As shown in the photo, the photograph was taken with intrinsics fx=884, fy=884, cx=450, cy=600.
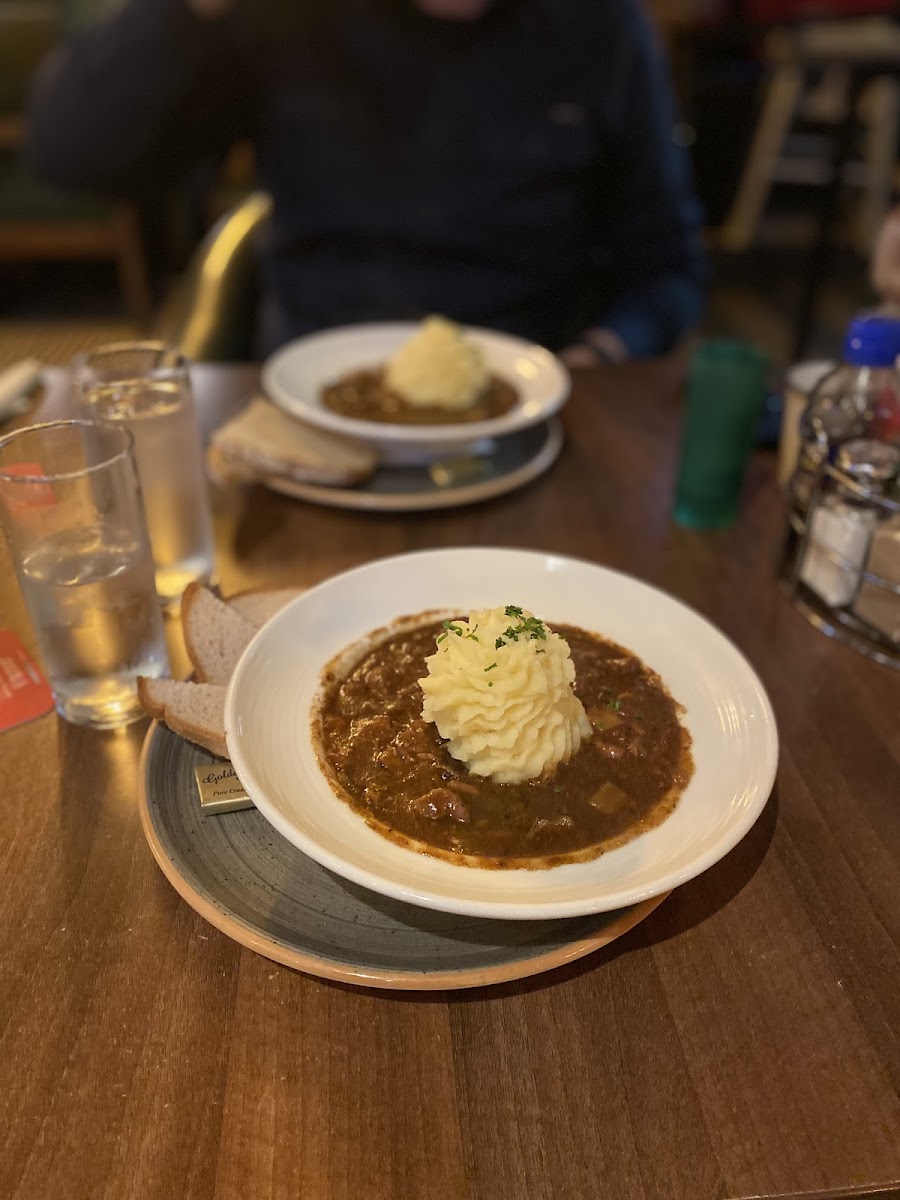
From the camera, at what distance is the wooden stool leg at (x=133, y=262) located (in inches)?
199

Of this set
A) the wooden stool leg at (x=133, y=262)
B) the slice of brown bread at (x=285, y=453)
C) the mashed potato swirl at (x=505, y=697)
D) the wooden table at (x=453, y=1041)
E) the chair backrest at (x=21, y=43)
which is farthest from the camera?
the chair backrest at (x=21, y=43)

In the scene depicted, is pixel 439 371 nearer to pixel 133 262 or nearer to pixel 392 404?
pixel 392 404

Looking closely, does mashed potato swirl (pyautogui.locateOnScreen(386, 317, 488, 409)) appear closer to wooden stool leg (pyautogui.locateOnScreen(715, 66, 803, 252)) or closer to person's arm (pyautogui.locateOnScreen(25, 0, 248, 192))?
person's arm (pyautogui.locateOnScreen(25, 0, 248, 192))

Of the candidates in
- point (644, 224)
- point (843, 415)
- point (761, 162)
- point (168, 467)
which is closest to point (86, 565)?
point (168, 467)

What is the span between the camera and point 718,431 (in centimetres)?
157

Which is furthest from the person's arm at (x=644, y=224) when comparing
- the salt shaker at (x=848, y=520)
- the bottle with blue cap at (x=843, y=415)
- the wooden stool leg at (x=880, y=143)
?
the wooden stool leg at (x=880, y=143)

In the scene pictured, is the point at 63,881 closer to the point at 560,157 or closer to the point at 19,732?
the point at 19,732

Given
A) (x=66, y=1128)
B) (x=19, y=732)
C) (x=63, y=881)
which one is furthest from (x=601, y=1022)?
(x=19, y=732)

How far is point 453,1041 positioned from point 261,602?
689 mm

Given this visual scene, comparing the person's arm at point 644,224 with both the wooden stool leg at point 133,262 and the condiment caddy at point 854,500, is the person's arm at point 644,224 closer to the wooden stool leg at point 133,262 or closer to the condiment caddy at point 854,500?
the condiment caddy at point 854,500

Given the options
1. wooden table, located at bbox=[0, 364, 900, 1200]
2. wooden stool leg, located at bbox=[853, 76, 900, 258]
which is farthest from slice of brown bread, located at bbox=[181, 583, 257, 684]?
wooden stool leg, located at bbox=[853, 76, 900, 258]

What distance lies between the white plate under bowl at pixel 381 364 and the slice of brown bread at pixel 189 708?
737 mm

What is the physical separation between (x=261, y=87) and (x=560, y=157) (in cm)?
88

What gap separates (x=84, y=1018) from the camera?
2.69ft
